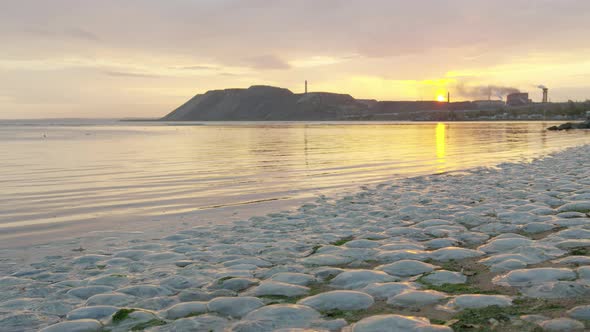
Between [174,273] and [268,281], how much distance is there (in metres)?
1.14

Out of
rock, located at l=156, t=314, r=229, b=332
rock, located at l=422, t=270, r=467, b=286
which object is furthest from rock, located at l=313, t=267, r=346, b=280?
rock, located at l=156, t=314, r=229, b=332

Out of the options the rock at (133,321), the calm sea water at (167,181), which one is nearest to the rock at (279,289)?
the rock at (133,321)

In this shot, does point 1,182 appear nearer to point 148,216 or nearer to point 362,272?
point 148,216

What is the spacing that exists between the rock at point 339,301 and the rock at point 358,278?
0.35 meters

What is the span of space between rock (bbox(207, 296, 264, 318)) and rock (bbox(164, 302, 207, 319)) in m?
0.07

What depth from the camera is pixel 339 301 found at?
12.6 feet

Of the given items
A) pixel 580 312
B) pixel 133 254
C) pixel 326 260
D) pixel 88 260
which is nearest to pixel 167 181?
pixel 133 254

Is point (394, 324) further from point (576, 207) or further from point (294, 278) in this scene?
point (576, 207)

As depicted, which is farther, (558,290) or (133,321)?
(558,290)

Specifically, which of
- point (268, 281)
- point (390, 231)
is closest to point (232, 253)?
point (268, 281)

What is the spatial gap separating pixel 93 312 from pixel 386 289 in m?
2.52

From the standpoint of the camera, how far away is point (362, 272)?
15.1ft

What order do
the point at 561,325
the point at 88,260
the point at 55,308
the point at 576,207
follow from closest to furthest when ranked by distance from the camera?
the point at 561,325, the point at 55,308, the point at 88,260, the point at 576,207

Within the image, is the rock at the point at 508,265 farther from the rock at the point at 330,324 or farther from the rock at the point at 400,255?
the rock at the point at 330,324
